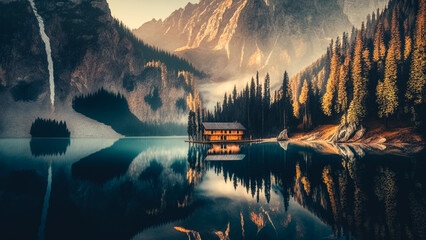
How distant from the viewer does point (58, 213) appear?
57.5ft

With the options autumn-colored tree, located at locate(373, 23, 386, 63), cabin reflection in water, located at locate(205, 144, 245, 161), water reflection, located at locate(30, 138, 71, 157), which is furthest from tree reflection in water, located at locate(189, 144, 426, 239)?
autumn-colored tree, located at locate(373, 23, 386, 63)

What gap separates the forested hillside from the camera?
64188mm

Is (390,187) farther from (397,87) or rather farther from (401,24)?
(401,24)

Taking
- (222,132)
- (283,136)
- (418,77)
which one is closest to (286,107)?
(283,136)

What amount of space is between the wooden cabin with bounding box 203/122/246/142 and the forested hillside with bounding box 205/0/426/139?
13107 millimetres

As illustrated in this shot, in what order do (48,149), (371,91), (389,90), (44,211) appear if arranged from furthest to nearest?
(48,149), (371,91), (389,90), (44,211)

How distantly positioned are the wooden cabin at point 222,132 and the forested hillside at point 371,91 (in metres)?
13.1

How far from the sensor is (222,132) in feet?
363

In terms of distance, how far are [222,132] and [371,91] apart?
5885 centimetres

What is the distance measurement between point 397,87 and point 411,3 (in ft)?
192

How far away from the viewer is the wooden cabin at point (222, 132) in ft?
359

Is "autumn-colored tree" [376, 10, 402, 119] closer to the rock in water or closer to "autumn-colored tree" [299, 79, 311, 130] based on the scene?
"autumn-colored tree" [299, 79, 311, 130]

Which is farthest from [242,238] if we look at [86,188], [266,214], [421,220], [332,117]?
[332,117]

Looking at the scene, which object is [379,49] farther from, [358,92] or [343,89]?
[358,92]
